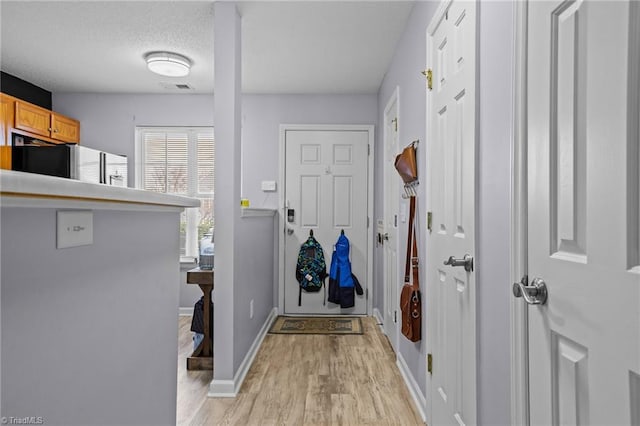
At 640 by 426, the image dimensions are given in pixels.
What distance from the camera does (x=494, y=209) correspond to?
1321 mm

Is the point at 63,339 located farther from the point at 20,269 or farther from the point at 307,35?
the point at 307,35

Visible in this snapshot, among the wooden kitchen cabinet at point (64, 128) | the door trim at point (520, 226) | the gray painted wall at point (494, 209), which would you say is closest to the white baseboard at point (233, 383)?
the gray painted wall at point (494, 209)

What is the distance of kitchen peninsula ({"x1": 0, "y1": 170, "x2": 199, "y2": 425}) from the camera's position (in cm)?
65

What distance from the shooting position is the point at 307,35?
10.0 ft

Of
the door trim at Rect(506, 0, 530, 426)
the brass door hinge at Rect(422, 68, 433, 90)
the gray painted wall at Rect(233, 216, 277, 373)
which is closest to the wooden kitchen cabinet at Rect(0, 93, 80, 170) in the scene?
the gray painted wall at Rect(233, 216, 277, 373)

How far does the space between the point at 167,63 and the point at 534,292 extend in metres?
3.39

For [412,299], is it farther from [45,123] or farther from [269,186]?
[45,123]

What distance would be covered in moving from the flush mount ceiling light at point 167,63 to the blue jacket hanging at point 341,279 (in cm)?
229

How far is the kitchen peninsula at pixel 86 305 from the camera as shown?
654 mm

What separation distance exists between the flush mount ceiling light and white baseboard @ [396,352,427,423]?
2.99 metres

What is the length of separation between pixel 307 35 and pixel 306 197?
1.81 meters

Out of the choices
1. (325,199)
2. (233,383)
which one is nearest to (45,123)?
(325,199)

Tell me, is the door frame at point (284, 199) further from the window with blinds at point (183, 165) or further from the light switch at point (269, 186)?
the window with blinds at point (183, 165)

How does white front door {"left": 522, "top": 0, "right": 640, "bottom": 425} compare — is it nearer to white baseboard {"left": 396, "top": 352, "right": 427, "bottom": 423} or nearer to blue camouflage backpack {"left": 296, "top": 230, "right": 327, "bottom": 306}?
white baseboard {"left": 396, "top": 352, "right": 427, "bottom": 423}
